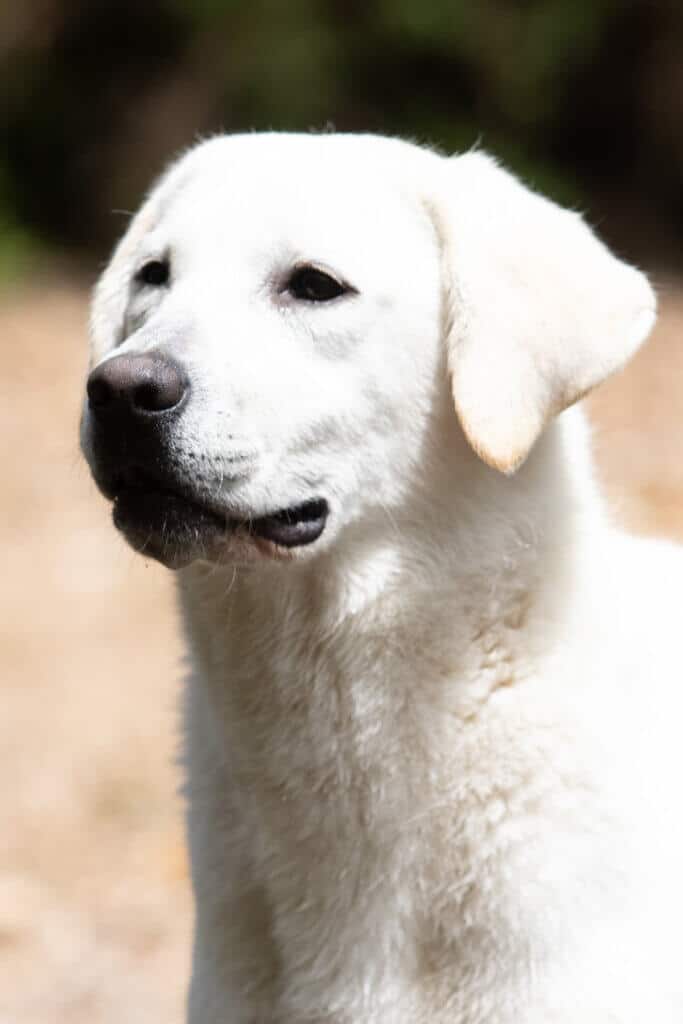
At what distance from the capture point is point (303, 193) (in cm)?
295

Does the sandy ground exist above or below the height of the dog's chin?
below

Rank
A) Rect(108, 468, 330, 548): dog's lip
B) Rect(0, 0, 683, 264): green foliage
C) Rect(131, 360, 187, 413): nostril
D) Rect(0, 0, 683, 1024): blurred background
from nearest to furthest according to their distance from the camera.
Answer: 1. Rect(131, 360, 187, 413): nostril
2. Rect(108, 468, 330, 548): dog's lip
3. Rect(0, 0, 683, 1024): blurred background
4. Rect(0, 0, 683, 264): green foliage

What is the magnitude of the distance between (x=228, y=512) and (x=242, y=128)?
8692 millimetres

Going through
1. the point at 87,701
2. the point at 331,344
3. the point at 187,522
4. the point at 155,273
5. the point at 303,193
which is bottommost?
the point at 87,701

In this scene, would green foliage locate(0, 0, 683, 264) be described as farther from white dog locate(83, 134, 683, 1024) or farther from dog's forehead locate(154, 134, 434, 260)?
white dog locate(83, 134, 683, 1024)

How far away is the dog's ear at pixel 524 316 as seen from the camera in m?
2.79

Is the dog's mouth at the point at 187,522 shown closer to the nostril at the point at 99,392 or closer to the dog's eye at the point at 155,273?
the nostril at the point at 99,392

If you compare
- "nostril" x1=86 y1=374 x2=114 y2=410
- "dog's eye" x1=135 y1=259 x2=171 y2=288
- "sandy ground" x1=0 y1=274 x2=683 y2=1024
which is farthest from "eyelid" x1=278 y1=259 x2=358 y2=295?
"sandy ground" x1=0 y1=274 x2=683 y2=1024

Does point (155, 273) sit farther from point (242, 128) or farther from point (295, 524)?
point (242, 128)

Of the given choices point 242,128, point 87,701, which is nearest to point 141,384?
point 87,701

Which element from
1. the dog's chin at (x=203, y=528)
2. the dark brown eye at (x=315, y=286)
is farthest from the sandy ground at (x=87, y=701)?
the dark brown eye at (x=315, y=286)

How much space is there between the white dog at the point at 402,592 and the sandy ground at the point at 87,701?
628 millimetres

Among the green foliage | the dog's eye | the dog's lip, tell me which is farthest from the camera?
the green foliage

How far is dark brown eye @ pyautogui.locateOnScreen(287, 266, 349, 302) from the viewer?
2.92 m
